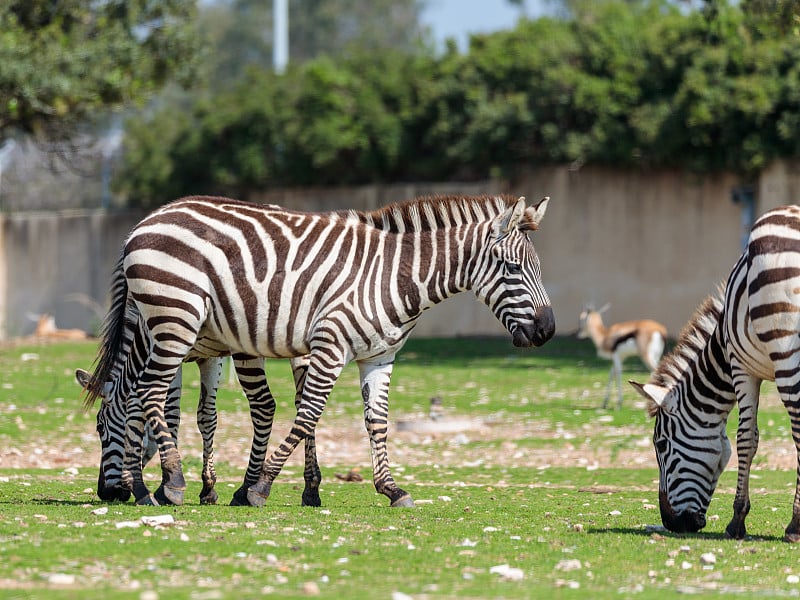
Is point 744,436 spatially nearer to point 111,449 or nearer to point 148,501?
point 148,501

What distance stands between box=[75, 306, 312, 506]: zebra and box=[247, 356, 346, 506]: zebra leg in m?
0.34

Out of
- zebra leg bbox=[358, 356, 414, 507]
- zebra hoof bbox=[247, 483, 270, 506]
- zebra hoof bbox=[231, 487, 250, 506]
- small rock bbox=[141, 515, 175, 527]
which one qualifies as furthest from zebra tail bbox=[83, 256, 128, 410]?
small rock bbox=[141, 515, 175, 527]

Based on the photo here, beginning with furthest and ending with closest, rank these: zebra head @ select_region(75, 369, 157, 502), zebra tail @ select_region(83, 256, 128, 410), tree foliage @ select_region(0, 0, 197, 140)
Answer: tree foliage @ select_region(0, 0, 197, 140) < zebra tail @ select_region(83, 256, 128, 410) < zebra head @ select_region(75, 369, 157, 502)

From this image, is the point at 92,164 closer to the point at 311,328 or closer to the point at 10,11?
the point at 10,11

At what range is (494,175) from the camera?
28.1 m

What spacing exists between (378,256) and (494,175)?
1858 cm

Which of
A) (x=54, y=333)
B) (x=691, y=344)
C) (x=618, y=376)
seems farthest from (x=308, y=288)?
(x=54, y=333)

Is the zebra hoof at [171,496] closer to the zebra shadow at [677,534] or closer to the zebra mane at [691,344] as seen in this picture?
the zebra shadow at [677,534]

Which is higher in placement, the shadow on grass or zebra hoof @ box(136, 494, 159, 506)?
the shadow on grass

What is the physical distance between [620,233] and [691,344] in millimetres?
18285

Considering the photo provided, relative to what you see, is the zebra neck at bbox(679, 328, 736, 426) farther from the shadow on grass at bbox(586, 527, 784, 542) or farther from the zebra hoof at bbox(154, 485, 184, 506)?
the zebra hoof at bbox(154, 485, 184, 506)

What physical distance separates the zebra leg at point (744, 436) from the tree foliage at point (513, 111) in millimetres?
13328

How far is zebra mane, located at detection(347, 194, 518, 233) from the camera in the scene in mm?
9953

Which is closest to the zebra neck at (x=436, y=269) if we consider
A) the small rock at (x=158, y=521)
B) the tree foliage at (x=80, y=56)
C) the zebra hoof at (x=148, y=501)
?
the zebra hoof at (x=148, y=501)
